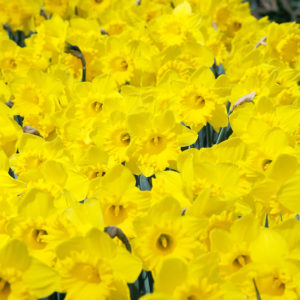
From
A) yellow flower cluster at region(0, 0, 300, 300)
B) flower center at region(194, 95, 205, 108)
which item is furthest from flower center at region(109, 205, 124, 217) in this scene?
flower center at region(194, 95, 205, 108)

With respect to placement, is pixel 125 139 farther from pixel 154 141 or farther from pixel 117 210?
pixel 117 210

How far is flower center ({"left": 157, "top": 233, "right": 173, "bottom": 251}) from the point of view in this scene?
106cm

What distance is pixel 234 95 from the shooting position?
1.68 m

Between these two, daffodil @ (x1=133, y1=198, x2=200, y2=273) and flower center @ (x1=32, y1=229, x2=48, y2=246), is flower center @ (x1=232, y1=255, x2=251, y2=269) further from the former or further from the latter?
flower center @ (x1=32, y1=229, x2=48, y2=246)

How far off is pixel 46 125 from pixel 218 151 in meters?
0.76

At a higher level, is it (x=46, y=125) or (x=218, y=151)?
(x=218, y=151)

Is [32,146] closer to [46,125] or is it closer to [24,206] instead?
[46,125]

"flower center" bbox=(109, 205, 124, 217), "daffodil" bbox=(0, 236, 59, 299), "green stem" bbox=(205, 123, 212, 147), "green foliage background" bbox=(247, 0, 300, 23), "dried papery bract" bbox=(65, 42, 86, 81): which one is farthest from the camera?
"green foliage background" bbox=(247, 0, 300, 23)

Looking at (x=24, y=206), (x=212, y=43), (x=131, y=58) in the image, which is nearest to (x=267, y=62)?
(x=212, y=43)

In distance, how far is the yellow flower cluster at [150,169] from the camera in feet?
3.17

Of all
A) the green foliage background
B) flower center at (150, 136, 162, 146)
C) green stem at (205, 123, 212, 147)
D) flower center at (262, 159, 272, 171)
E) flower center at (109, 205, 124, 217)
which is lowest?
the green foliage background

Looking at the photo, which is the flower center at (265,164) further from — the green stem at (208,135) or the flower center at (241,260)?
the green stem at (208,135)

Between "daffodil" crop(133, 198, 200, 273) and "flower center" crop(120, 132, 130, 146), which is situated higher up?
"daffodil" crop(133, 198, 200, 273)

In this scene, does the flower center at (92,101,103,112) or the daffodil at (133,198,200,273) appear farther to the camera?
the flower center at (92,101,103,112)
